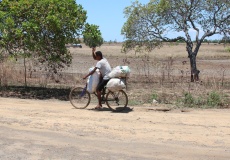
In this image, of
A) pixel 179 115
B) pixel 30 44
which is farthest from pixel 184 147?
pixel 30 44

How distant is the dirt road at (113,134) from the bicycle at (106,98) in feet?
1.20

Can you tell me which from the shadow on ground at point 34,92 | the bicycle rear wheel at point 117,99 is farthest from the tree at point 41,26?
the bicycle rear wheel at point 117,99

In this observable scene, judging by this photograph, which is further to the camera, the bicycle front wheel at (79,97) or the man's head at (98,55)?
the bicycle front wheel at (79,97)

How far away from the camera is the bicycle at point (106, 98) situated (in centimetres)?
1173

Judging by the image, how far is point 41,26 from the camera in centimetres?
1487

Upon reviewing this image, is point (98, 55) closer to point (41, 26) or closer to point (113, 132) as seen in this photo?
point (113, 132)

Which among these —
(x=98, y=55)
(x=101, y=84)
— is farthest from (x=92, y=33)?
(x=101, y=84)

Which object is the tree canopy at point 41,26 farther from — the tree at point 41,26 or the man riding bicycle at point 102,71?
the man riding bicycle at point 102,71

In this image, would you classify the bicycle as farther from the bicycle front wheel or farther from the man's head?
the man's head

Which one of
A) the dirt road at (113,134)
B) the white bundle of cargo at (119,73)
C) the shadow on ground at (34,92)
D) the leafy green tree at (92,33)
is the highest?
the leafy green tree at (92,33)

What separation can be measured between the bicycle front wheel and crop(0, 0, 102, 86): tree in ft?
10.7

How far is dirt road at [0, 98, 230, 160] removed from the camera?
720 centimetres

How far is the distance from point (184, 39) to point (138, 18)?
2982mm

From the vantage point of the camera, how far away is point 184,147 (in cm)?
757
